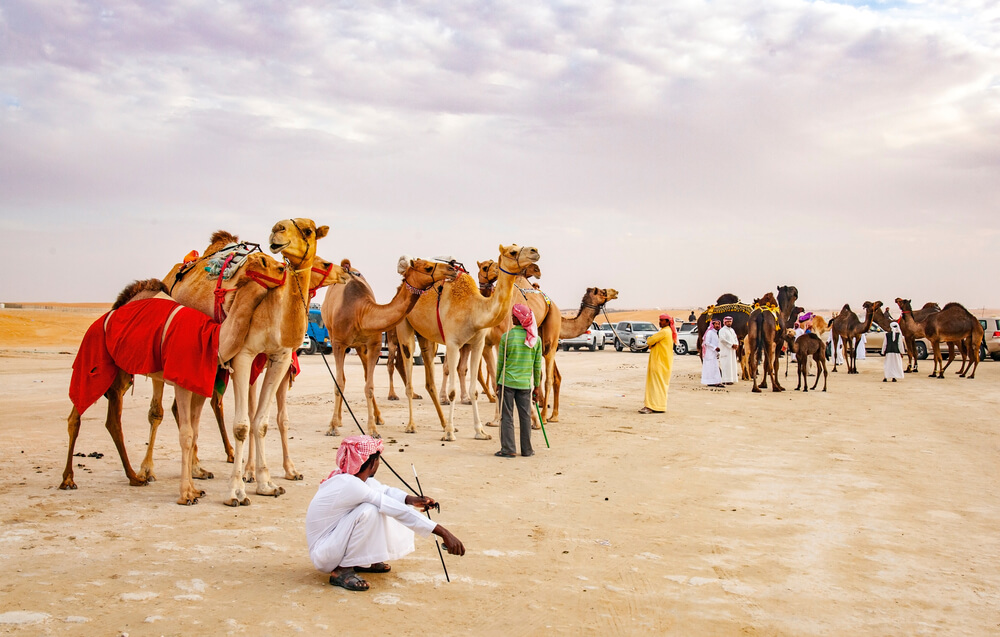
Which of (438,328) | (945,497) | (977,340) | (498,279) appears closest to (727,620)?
(945,497)

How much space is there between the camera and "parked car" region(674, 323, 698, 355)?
127ft

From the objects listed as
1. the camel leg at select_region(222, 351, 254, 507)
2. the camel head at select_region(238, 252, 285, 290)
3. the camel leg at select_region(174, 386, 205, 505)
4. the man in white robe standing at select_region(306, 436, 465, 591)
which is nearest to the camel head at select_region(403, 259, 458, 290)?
the camel head at select_region(238, 252, 285, 290)

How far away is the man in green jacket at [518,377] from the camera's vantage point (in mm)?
9961

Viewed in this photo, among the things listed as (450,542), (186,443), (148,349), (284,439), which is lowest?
(450,542)

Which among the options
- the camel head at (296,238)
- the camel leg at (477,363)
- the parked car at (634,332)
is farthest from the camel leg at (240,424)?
the parked car at (634,332)

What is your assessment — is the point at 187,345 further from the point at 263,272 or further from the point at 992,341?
the point at 992,341

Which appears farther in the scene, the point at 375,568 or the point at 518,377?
the point at 518,377

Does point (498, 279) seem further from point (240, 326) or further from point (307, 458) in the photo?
point (240, 326)

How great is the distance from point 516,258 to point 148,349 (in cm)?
511

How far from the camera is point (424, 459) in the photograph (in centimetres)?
953

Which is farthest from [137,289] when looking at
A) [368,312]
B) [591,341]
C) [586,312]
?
[591,341]

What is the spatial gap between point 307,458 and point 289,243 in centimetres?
348

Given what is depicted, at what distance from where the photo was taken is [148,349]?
7188 millimetres

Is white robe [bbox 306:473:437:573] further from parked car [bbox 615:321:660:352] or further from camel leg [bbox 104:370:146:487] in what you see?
parked car [bbox 615:321:660:352]
